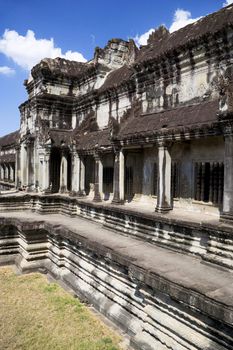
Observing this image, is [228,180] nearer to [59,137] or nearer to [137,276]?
[137,276]

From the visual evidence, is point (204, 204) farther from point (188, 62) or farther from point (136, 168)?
point (188, 62)

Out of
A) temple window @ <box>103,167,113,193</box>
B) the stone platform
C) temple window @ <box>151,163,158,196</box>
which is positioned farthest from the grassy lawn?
temple window @ <box>103,167,113,193</box>

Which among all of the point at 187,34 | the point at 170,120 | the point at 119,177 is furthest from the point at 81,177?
the point at 187,34

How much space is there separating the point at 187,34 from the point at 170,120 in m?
3.38

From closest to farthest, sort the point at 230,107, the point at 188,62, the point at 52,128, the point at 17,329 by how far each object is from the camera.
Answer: the point at 230,107, the point at 17,329, the point at 188,62, the point at 52,128

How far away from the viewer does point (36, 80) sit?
1902cm

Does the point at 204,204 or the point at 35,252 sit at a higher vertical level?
the point at 204,204

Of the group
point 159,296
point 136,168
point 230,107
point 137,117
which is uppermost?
point 137,117

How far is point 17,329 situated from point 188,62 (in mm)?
9404

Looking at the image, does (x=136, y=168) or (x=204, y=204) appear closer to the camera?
(x=204, y=204)

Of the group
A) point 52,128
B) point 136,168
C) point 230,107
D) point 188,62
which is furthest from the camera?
point 52,128

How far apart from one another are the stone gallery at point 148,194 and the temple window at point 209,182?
34 mm

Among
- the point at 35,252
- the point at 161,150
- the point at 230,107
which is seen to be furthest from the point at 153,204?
the point at 230,107

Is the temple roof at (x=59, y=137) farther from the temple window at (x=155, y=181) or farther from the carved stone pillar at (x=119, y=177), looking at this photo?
the temple window at (x=155, y=181)
